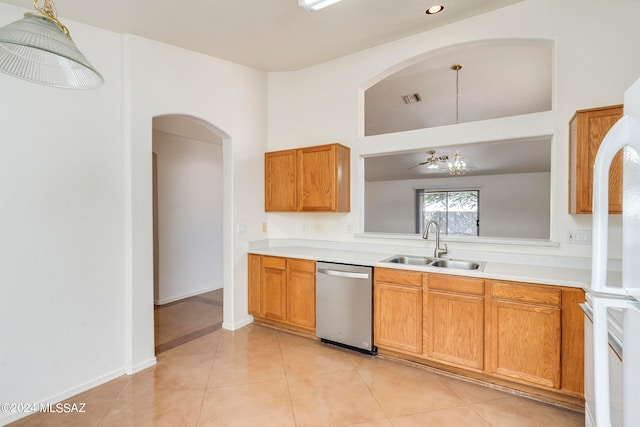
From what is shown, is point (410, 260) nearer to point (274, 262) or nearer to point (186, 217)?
point (274, 262)

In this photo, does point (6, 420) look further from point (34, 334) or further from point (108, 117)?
point (108, 117)

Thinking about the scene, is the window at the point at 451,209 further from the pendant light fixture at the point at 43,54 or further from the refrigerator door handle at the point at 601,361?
the pendant light fixture at the point at 43,54

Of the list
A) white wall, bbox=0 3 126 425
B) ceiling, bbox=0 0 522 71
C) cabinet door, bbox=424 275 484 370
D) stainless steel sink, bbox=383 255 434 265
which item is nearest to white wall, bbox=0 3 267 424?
white wall, bbox=0 3 126 425

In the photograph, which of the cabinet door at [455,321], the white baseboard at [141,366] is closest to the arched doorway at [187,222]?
the white baseboard at [141,366]

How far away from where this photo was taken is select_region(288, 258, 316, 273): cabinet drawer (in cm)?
306

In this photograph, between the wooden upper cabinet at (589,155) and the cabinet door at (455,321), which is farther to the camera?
the cabinet door at (455,321)

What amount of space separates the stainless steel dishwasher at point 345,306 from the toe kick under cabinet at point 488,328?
0.09 metres

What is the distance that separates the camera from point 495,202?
7.86m

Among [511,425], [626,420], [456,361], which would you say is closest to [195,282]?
[456,361]

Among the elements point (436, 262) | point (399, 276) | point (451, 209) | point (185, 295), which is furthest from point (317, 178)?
point (451, 209)

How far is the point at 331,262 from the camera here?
2.92 metres

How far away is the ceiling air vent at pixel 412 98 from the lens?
428 centimetres

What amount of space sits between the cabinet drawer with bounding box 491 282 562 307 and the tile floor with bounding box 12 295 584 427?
2.39ft

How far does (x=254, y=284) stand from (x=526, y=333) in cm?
261
